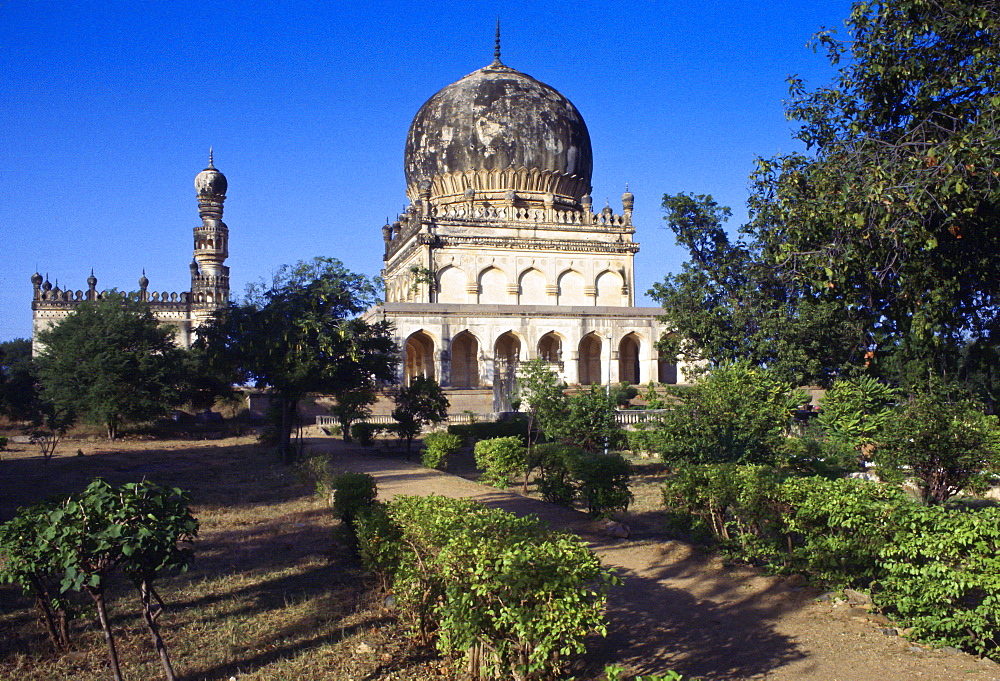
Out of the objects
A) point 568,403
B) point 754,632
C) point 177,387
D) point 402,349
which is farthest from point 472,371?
point 754,632

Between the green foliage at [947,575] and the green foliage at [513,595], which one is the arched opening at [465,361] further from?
the green foliage at [513,595]

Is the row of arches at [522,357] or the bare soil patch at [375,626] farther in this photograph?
the row of arches at [522,357]

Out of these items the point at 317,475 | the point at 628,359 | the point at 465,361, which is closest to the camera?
the point at 317,475

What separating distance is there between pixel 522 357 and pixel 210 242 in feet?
71.9

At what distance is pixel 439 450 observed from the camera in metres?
15.9

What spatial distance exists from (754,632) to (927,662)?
1092 mm

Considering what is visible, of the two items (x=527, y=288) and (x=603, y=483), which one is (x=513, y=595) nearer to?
(x=603, y=483)

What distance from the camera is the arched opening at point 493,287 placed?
32250 mm

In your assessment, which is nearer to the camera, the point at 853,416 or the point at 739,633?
the point at 739,633

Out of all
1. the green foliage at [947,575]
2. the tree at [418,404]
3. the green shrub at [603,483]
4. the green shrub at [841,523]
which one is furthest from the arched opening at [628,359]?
the green foliage at [947,575]

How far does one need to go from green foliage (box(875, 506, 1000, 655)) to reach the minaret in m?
40.7

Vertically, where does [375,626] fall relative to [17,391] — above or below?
below

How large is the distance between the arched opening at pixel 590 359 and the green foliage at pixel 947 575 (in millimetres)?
25656

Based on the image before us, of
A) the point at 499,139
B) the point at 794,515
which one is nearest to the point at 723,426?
the point at 794,515
